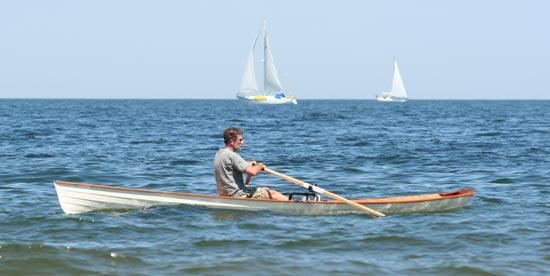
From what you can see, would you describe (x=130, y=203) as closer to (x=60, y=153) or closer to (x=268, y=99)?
(x=60, y=153)

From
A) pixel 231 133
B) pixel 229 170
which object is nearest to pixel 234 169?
pixel 229 170

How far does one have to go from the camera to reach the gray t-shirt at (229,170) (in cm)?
1338

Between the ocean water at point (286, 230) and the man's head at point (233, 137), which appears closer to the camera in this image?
the ocean water at point (286, 230)

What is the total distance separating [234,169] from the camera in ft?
44.8

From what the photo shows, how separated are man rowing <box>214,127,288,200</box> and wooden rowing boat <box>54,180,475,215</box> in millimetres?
255

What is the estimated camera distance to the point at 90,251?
1056cm

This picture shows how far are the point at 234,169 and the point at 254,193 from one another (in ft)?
1.90

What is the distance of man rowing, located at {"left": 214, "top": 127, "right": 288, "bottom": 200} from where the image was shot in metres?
13.3

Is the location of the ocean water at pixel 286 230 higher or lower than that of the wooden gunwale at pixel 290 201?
lower
